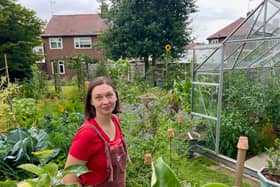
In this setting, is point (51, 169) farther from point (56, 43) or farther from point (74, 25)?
point (74, 25)

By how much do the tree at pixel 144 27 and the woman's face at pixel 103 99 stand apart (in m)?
9.02

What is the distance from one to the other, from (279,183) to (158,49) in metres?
8.75

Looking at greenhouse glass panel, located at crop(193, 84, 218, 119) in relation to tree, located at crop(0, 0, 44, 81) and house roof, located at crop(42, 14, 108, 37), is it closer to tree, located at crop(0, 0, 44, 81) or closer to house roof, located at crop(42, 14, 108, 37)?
tree, located at crop(0, 0, 44, 81)

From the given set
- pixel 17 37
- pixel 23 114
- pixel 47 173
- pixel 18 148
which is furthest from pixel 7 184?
pixel 17 37

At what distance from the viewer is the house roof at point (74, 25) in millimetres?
19327

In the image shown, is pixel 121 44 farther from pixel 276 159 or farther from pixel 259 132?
pixel 276 159

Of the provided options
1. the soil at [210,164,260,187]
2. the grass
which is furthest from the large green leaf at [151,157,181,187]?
the soil at [210,164,260,187]

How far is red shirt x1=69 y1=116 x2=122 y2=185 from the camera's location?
1252mm

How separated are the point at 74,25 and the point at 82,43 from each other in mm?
2322

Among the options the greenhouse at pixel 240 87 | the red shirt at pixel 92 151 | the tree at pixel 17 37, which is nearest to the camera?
the red shirt at pixel 92 151

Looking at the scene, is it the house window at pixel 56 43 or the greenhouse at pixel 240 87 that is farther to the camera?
the house window at pixel 56 43

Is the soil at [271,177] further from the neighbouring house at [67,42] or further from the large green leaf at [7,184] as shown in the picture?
the neighbouring house at [67,42]

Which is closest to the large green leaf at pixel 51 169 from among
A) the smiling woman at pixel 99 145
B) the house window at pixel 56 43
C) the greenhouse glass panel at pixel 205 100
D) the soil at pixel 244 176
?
the smiling woman at pixel 99 145

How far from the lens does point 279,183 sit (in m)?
2.26
